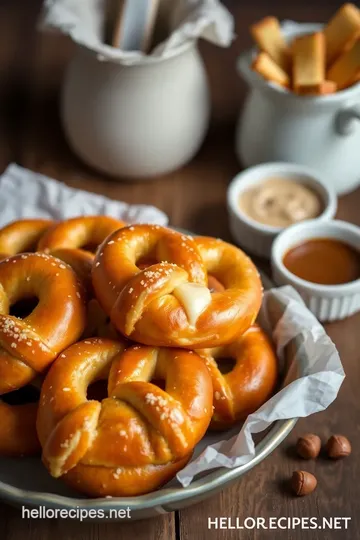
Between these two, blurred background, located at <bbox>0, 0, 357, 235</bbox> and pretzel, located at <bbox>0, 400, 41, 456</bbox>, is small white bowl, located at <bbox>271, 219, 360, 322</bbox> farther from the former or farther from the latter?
pretzel, located at <bbox>0, 400, 41, 456</bbox>

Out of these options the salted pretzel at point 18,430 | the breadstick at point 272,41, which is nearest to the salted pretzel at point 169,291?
the salted pretzel at point 18,430

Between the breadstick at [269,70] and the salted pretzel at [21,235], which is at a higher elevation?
the breadstick at [269,70]

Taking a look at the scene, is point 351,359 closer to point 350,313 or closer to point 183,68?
point 350,313

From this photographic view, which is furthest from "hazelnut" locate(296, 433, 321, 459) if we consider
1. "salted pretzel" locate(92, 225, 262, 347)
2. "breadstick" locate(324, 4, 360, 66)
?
"breadstick" locate(324, 4, 360, 66)

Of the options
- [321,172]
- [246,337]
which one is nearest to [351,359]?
[246,337]

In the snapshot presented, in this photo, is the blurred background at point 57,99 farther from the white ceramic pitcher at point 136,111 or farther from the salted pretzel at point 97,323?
the salted pretzel at point 97,323

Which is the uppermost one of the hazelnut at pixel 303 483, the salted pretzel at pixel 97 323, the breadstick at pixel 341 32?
the breadstick at pixel 341 32

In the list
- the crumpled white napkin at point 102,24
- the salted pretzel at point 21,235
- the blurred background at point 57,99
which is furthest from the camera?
the blurred background at point 57,99

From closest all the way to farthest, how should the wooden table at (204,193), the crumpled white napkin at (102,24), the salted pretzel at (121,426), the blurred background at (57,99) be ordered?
the salted pretzel at (121,426) → the wooden table at (204,193) → the crumpled white napkin at (102,24) → the blurred background at (57,99)
